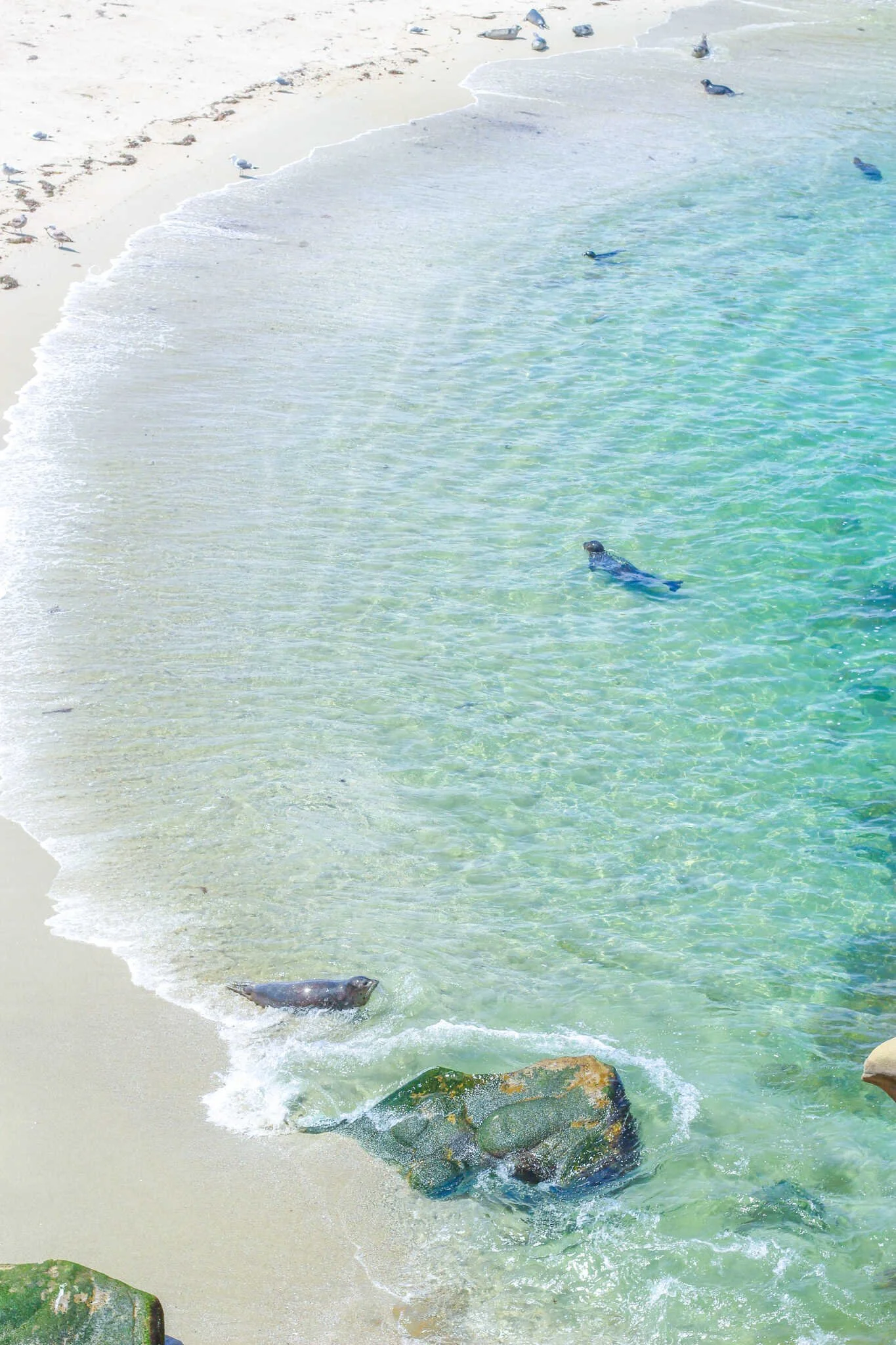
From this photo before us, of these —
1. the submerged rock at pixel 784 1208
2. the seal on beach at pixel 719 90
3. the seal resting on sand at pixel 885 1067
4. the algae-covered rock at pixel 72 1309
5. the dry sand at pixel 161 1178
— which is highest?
the seal on beach at pixel 719 90

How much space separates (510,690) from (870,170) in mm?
15958

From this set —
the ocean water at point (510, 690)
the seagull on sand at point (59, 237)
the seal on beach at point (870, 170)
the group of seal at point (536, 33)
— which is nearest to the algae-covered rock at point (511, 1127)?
the ocean water at point (510, 690)

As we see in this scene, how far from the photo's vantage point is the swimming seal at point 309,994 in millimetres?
6707

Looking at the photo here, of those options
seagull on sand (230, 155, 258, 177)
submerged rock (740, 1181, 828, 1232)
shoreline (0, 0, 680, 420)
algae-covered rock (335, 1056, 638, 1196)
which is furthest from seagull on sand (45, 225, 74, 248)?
submerged rock (740, 1181, 828, 1232)

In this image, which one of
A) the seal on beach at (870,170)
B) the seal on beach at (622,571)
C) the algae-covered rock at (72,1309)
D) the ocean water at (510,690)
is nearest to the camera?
the algae-covered rock at (72,1309)

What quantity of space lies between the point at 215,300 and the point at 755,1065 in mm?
12587

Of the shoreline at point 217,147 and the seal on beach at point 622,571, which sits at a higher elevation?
the shoreline at point 217,147

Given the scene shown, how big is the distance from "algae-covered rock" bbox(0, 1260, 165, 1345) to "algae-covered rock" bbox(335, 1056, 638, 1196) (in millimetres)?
1480

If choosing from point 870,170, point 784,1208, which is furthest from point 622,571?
point 870,170

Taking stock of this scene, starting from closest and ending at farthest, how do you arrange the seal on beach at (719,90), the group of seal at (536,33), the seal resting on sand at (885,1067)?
the seal resting on sand at (885,1067), the seal on beach at (719,90), the group of seal at (536,33)

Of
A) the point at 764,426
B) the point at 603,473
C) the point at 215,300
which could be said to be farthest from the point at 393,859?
the point at 215,300

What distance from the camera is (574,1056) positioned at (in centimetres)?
634

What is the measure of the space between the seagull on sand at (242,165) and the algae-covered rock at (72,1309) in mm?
18380

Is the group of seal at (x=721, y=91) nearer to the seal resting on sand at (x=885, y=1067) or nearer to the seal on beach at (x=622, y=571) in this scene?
the seal on beach at (x=622, y=571)
